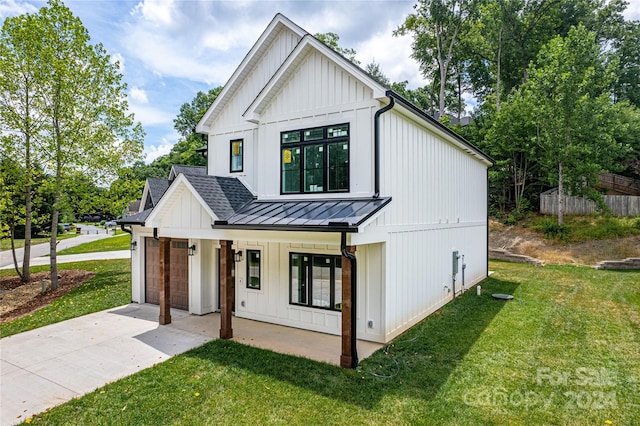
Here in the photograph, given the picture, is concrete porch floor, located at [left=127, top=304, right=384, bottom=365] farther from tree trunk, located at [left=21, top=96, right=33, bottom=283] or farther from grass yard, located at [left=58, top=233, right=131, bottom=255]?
grass yard, located at [left=58, top=233, right=131, bottom=255]

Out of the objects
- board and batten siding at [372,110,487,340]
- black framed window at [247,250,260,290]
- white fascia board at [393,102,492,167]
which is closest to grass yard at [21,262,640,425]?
board and batten siding at [372,110,487,340]

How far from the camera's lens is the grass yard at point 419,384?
5.06 m

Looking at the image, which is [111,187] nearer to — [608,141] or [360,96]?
[360,96]

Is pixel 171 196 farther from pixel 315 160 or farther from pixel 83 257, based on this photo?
pixel 83 257

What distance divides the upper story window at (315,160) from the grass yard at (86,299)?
24.3 ft

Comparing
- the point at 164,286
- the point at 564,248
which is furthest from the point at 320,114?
the point at 564,248

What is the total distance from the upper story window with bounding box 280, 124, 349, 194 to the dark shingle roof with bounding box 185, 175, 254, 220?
130 cm

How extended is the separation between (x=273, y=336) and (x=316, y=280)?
1.66 m

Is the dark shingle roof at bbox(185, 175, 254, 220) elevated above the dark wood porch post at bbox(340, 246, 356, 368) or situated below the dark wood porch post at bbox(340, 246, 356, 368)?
above

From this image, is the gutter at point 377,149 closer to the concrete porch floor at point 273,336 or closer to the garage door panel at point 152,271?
the concrete porch floor at point 273,336

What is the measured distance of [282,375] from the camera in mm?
6320

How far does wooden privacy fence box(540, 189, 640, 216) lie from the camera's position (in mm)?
22516

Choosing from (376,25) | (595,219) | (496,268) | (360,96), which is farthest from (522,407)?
(595,219)

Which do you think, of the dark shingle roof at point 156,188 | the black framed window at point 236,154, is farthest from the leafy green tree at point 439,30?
the black framed window at point 236,154
